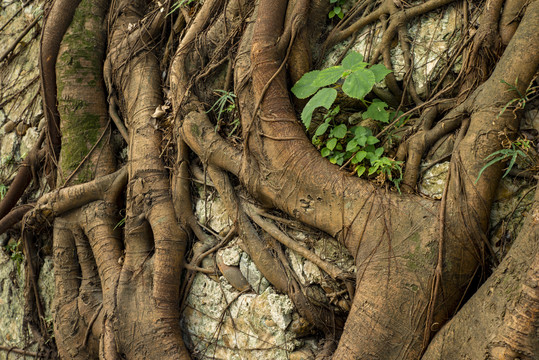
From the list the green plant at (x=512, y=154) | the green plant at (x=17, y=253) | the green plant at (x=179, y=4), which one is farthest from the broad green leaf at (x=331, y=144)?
the green plant at (x=17, y=253)

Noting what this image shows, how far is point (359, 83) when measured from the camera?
215cm

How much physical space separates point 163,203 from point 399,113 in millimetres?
A: 1623

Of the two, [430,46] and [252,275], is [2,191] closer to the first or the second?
[252,275]

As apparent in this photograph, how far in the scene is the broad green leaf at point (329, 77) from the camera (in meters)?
2.24

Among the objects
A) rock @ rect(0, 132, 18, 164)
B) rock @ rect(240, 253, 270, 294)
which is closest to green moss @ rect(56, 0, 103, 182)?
rock @ rect(0, 132, 18, 164)

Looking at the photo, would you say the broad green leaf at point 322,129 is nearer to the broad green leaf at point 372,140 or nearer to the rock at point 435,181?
the broad green leaf at point 372,140

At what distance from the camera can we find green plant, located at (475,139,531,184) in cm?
188

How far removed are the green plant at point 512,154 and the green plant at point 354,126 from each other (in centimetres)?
43

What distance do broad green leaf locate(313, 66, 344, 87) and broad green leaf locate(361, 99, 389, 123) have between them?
0.88 ft

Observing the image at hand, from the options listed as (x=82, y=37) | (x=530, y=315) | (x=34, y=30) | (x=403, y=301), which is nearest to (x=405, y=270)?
(x=403, y=301)

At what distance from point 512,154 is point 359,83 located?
2.46 feet

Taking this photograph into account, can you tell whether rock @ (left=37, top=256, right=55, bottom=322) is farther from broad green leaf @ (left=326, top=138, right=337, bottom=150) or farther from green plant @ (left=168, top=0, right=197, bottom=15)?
broad green leaf @ (left=326, top=138, right=337, bottom=150)

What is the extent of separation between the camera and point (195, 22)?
123 inches

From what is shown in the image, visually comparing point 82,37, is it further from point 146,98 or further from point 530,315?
point 530,315
